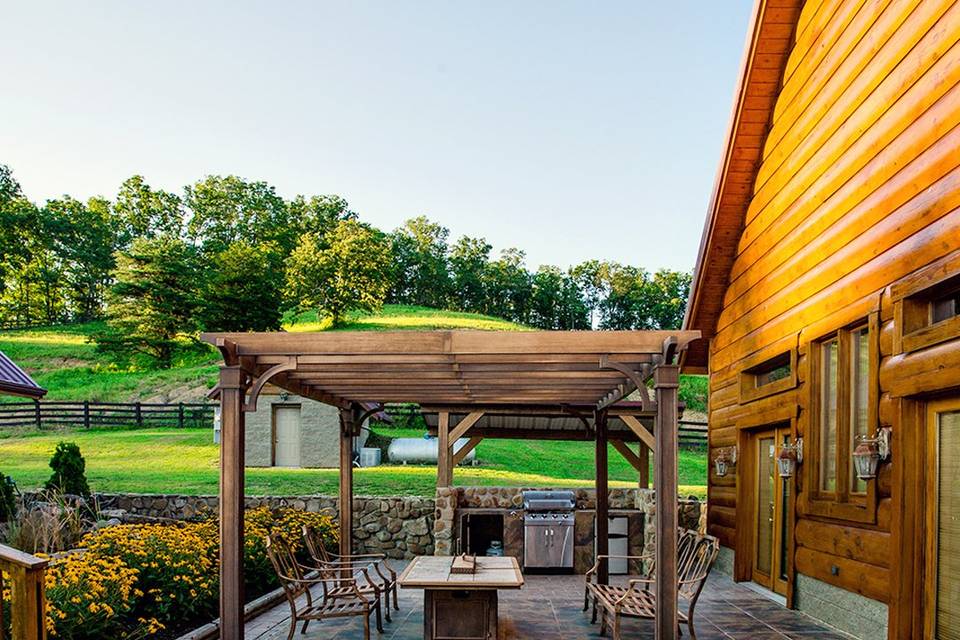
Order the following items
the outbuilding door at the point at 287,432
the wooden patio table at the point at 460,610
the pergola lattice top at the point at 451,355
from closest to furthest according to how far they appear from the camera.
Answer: the pergola lattice top at the point at 451,355 → the wooden patio table at the point at 460,610 → the outbuilding door at the point at 287,432

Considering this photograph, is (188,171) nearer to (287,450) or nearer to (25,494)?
(287,450)

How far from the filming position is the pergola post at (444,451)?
1101 cm

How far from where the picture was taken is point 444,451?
1104 centimetres

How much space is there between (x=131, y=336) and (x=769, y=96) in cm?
2945

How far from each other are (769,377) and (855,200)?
3195mm

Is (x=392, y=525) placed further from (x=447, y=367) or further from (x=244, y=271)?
(x=244, y=271)

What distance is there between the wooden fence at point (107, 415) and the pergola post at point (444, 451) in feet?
47.5

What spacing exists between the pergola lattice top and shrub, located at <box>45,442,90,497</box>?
284 inches

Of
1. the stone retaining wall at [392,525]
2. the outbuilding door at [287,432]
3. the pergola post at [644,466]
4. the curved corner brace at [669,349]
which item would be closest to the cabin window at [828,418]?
the curved corner brace at [669,349]

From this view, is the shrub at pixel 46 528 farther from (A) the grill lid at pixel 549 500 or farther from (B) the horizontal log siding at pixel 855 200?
(B) the horizontal log siding at pixel 855 200

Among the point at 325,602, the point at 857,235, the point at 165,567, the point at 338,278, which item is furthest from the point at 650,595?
the point at 338,278

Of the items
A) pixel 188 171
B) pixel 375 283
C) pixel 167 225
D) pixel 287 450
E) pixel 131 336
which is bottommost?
pixel 287 450

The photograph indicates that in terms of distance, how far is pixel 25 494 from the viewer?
478 inches

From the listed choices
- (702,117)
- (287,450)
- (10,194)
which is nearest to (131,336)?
(287,450)
